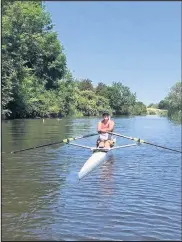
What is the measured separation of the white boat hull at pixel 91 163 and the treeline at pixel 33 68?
86.4 ft

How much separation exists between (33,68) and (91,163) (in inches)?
1853

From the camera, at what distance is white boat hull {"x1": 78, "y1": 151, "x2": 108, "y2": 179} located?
1222cm

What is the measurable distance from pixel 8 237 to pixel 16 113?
45595 mm

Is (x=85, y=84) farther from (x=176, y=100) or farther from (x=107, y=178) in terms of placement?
(x=107, y=178)

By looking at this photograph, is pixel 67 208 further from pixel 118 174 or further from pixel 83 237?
pixel 118 174

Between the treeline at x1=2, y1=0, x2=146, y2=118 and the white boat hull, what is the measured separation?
86.4 feet

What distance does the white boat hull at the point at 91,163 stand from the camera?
12.2 meters

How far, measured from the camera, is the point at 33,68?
5828 cm

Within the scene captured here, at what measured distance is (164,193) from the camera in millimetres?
10797

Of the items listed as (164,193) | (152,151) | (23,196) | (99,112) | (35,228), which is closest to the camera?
(35,228)

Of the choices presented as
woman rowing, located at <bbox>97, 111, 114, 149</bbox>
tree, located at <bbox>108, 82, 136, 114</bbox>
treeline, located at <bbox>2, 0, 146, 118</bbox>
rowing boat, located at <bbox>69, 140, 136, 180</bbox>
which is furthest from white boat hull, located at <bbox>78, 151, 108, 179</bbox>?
tree, located at <bbox>108, 82, 136, 114</bbox>

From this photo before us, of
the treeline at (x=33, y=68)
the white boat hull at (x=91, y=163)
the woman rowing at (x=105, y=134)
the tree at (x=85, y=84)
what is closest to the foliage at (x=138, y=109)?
the tree at (x=85, y=84)

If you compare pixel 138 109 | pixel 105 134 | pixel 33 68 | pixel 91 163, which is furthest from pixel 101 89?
pixel 91 163

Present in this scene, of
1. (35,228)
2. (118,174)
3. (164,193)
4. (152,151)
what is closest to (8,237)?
(35,228)
